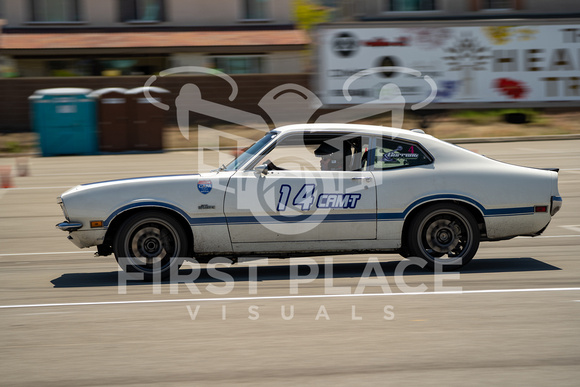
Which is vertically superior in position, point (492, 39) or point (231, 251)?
point (492, 39)

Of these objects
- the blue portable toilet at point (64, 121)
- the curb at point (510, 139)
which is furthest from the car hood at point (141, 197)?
the curb at point (510, 139)

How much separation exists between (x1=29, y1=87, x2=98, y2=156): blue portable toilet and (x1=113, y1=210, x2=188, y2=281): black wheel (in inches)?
666

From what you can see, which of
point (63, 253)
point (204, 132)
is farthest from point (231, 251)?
point (204, 132)

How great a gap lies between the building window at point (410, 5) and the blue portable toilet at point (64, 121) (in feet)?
52.5

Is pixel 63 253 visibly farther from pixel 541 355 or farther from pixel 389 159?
pixel 541 355

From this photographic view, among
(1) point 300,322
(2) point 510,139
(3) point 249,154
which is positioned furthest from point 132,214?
(2) point 510,139

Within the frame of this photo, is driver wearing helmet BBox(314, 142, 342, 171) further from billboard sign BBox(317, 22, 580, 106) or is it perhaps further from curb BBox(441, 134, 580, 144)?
billboard sign BBox(317, 22, 580, 106)

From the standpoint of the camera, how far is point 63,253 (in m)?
9.36

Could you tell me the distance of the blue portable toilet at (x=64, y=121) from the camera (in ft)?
76.6

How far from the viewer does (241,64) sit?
34.2m

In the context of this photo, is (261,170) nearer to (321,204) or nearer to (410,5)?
(321,204)

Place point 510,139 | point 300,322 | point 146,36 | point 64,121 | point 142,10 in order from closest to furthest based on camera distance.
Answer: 1. point 300,322
2. point 64,121
3. point 510,139
4. point 146,36
5. point 142,10

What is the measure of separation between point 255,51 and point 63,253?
80.5ft

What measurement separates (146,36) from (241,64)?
440 cm
